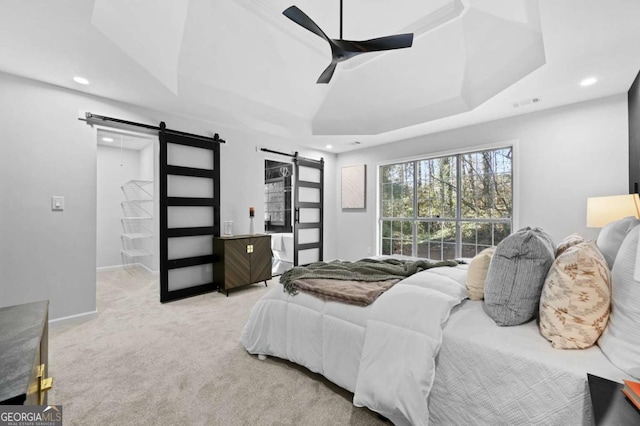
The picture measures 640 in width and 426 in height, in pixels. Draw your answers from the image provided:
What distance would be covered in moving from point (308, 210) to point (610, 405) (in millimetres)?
4885

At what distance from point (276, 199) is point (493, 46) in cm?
446

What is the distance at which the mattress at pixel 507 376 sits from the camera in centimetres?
104

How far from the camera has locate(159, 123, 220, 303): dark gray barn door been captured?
3578mm

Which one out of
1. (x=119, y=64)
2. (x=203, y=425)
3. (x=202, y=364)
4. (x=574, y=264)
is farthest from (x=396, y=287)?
(x=119, y=64)

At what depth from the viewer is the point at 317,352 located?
186 centimetres

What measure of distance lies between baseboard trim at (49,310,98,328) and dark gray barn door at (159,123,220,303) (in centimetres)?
69

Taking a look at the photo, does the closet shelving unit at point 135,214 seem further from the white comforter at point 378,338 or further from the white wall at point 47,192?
the white comforter at point 378,338

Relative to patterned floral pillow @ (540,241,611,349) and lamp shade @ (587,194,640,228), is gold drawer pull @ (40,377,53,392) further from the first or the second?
lamp shade @ (587,194,640,228)

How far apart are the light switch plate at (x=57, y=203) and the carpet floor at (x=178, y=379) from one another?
1.21m

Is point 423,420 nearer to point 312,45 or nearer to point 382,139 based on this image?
point 312,45

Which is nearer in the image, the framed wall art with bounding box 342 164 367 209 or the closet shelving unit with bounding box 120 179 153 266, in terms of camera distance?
the closet shelving unit with bounding box 120 179 153 266

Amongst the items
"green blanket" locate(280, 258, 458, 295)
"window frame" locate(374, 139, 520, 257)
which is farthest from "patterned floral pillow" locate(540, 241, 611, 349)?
"window frame" locate(374, 139, 520, 257)

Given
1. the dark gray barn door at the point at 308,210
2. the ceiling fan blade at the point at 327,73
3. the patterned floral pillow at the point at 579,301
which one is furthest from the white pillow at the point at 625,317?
the dark gray barn door at the point at 308,210

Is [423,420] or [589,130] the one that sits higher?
[589,130]
